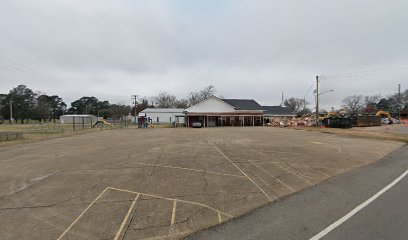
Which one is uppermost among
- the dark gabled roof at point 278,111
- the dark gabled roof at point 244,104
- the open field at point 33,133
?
the dark gabled roof at point 244,104

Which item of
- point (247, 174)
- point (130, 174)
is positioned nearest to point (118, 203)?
point (130, 174)

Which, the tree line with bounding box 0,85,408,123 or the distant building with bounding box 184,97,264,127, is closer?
the distant building with bounding box 184,97,264,127

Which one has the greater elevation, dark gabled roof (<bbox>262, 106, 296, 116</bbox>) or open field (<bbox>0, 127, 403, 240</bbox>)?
dark gabled roof (<bbox>262, 106, 296, 116</bbox>)

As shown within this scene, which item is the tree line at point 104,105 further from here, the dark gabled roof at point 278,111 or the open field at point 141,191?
the open field at point 141,191

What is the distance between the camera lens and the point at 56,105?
4983 inches

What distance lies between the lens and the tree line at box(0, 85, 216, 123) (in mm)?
91438

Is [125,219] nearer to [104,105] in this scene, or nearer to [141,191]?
[141,191]

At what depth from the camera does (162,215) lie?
497 centimetres

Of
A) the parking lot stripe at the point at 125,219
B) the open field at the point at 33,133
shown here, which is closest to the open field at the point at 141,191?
the parking lot stripe at the point at 125,219

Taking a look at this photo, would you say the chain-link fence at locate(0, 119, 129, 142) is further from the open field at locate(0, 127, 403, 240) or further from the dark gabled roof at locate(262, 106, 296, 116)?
the dark gabled roof at locate(262, 106, 296, 116)

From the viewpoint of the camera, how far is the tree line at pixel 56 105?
9144cm

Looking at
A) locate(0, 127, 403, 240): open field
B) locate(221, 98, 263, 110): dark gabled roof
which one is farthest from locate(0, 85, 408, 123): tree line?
locate(0, 127, 403, 240): open field

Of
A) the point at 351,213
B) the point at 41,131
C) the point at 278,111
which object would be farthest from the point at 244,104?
the point at 351,213

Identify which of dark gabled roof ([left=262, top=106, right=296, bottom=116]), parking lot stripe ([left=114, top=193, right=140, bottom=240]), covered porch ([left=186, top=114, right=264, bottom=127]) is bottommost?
parking lot stripe ([left=114, top=193, right=140, bottom=240])
